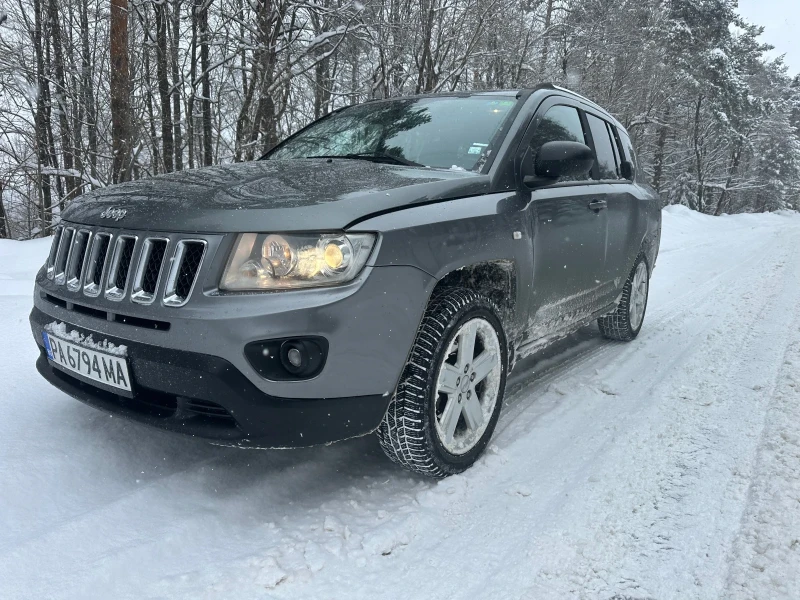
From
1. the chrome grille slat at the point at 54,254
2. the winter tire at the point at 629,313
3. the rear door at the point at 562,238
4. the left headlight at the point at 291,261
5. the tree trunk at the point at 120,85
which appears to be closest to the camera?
the left headlight at the point at 291,261

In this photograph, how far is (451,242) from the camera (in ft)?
7.12

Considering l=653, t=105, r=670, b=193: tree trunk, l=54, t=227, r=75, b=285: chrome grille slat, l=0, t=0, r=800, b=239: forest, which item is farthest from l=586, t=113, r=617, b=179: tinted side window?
l=653, t=105, r=670, b=193: tree trunk

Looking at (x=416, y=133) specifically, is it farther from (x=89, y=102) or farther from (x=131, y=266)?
(x=89, y=102)

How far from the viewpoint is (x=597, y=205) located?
137 inches

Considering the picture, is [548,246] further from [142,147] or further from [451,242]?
[142,147]

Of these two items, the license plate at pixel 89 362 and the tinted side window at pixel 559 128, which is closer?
the license plate at pixel 89 362

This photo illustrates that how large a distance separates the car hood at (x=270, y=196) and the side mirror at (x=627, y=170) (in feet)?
7.68

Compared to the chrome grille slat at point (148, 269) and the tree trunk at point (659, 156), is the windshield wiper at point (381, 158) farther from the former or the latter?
the tree trunk at point (659, 156)

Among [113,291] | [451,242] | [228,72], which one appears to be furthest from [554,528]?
[228,72]

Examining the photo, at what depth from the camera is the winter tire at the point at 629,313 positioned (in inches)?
172

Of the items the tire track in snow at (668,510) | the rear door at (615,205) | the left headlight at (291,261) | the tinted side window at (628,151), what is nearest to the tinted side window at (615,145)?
the rear door at (615,205)

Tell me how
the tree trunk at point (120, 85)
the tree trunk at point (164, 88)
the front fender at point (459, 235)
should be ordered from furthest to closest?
1. the tree trunk at point (164, 88)
2. the tree trunk at point (120, 85)
3. the front fender at point (459, 235)

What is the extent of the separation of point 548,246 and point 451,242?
0.89 metres

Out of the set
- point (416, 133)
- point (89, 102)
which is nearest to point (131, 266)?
point (416, 133)
